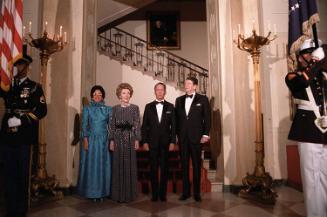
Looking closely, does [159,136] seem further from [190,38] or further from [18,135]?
[190,38]

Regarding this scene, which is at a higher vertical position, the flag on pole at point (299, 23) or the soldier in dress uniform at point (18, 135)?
the flag on pole at point (299, 23)

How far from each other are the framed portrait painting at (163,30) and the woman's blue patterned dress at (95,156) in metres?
6.80

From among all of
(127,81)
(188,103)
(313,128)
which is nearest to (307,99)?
(313,128)

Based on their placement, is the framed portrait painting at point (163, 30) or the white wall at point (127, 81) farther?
the framed portrait painting at point (163, 30)

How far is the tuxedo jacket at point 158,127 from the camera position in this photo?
3730 mm

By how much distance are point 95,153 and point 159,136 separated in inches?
36.2

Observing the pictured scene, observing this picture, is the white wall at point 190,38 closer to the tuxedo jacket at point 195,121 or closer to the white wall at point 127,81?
the white wall at point 127,81

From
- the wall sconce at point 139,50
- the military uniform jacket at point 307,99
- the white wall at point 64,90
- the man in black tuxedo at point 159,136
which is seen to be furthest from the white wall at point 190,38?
the military uniform jacket at point 307,99

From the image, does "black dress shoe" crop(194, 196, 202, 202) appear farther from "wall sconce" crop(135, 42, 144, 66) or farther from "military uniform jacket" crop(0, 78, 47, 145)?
"wall sconce" crop(135, 42, 144, 66)

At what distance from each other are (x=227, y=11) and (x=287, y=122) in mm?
2125

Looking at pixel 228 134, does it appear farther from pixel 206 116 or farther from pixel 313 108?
pixel 313 108

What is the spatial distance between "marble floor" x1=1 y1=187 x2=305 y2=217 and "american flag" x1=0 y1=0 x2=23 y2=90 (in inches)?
64.8

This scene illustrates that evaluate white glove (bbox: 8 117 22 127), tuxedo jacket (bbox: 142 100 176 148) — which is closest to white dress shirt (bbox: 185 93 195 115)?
tuxedo jacket (bbox: 142 100 176 148)

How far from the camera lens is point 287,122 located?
4645 mm
